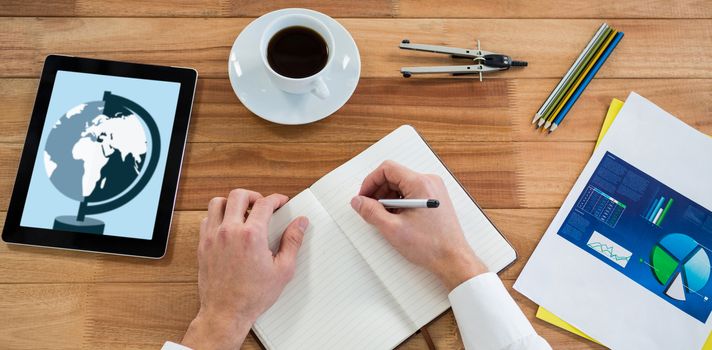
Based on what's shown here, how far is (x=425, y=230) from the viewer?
79 cm

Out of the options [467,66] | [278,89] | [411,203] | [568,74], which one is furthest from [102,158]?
[568,74]

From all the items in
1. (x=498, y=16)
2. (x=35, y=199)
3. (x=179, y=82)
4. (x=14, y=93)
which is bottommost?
(x=35, y=199)

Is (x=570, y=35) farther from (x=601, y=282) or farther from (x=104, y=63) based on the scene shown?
(x=104, y=63)

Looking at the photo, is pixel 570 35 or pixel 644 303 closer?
pixel 644 303

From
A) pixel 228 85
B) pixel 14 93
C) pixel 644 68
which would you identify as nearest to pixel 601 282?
pixel 644 68

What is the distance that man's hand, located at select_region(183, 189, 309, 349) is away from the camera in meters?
0.76

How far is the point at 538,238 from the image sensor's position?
90cm

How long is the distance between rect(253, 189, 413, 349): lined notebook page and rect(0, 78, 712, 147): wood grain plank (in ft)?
0.58

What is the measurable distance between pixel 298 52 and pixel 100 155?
0.40 meters

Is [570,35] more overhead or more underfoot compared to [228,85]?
more overhead

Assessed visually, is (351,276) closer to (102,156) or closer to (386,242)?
(386,242)

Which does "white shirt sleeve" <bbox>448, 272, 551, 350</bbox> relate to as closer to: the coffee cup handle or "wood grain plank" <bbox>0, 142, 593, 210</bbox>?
"wood grain plank" <bbox>0, 142, 593, 210</bbox>

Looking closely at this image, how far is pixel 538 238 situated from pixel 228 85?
2.10 ft

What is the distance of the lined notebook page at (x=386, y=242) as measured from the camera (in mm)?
817
